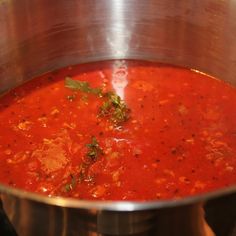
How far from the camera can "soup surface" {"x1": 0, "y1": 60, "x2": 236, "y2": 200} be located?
153 centimetres

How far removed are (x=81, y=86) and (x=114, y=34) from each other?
372 millimetres

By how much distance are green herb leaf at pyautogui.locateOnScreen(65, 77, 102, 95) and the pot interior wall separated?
0.59ft

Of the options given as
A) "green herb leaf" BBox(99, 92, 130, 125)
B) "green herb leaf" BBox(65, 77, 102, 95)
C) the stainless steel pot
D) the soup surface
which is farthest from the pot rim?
the stainless steel pot

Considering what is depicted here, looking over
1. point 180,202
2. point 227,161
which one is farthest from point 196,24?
point 180,202

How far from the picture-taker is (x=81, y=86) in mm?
1973

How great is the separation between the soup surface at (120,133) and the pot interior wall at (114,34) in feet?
0.24

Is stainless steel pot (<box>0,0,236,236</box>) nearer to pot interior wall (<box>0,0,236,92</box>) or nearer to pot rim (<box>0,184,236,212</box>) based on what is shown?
pot interior wall (<box>0,0,236,92</box>)

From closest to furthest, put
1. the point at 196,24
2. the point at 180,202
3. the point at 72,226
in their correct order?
the point at 180,202, the point at 72,226, the point at 196,24

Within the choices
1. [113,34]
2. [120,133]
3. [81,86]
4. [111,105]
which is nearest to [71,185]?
[120,133]

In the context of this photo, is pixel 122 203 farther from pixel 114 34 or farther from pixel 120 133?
pixel 114 34

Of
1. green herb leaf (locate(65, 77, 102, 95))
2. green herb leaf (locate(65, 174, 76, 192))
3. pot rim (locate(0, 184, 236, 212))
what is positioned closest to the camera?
pot rim (locate(0, 184, 236, 212))

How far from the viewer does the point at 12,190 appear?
40.0 inches

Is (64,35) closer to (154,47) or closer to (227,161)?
(154,47)

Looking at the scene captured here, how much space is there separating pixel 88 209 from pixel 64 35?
129 centimetres
